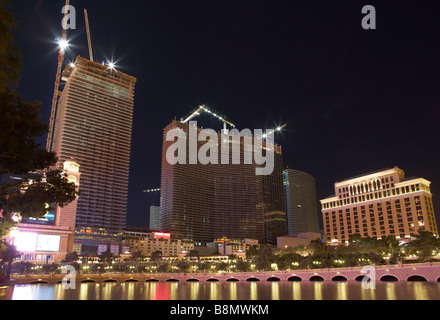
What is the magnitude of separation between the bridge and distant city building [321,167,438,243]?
67118 mm

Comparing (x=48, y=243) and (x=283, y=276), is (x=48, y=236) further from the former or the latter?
(x=283, y=276)

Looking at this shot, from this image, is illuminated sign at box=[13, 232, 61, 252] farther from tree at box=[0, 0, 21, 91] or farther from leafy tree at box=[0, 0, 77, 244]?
tree at box=[0, 0, 21, 91]

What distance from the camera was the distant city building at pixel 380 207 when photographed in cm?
14738

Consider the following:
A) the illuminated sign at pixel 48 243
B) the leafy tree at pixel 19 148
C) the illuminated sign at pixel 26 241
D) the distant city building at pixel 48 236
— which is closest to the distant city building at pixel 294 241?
the distant city building at pixel 48 236

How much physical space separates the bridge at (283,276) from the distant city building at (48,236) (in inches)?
1180

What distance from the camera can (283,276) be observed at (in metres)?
101

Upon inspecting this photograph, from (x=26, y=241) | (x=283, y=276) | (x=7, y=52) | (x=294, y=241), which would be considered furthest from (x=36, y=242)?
(x=7, y=52)

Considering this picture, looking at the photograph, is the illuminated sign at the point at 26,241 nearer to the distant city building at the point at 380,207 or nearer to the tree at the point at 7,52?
the tree at the point at 7,52

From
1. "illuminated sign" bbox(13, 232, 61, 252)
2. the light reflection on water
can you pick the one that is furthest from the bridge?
"illuminated sign" bbox(13, 232, 61, 252)

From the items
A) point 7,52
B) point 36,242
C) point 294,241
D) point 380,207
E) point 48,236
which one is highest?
point 380,207

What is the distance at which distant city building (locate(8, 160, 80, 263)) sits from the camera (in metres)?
131

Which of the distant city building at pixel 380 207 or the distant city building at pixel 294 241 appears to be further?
the distant city building at pixel 294 241

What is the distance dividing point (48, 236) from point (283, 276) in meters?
98.7
